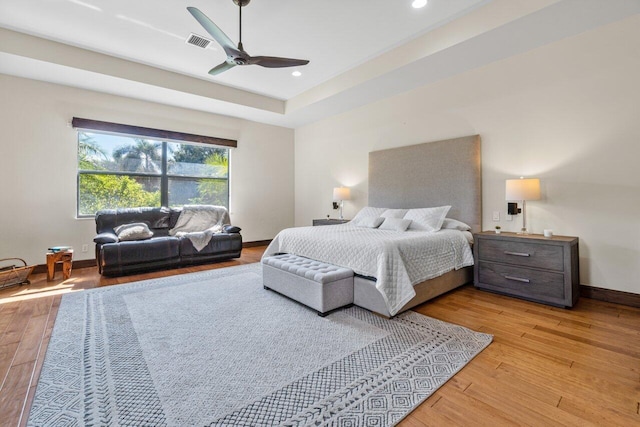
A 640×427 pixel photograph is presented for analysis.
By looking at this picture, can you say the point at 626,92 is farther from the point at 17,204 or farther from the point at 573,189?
the point at 17,204

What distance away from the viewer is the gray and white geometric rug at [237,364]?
4.66ft

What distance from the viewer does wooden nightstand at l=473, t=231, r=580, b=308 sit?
2752mm

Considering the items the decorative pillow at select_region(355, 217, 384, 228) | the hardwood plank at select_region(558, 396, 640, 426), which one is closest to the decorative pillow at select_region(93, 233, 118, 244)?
the decorative pillow at select_region(355, 217, 384, 228)

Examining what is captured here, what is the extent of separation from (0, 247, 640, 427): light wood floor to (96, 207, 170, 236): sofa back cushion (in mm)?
1501

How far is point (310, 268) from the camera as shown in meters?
2.82

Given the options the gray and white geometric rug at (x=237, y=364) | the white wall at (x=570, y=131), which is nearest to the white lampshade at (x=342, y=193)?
the white wall at (x=570, y=131)

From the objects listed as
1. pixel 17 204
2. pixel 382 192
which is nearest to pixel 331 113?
pixel 382 192

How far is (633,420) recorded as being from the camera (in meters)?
1.37

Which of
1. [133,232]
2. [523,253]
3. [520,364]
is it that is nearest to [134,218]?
[133,232]

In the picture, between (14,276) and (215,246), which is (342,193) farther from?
(14,276)

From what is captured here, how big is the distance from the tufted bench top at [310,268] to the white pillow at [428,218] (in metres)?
1.42

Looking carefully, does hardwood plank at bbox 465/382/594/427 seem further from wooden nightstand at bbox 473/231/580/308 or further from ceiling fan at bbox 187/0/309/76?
ceiling fan at bbox 187/0/309/76

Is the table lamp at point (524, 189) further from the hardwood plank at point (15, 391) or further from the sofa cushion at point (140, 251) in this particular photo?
the sofa cushion at point (140, 251)

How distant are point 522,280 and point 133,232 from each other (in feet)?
16.4
